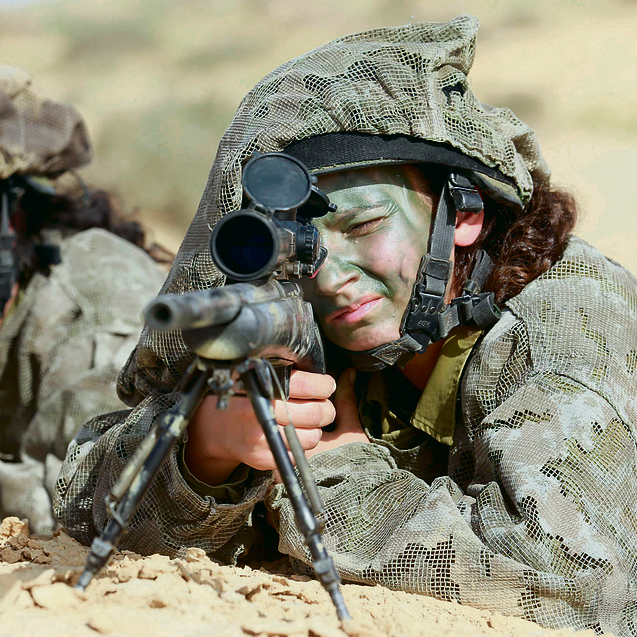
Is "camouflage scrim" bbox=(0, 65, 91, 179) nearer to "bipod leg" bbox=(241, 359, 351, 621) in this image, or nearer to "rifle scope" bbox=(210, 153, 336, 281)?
"rifle scope" bbox=(210, 153, 336, 281)

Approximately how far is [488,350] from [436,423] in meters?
0.34

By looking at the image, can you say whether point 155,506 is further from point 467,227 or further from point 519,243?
point 519,243

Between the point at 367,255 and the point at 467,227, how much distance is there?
16.0 inches

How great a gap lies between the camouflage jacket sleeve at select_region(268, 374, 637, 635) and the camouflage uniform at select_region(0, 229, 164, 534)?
249 centimetres

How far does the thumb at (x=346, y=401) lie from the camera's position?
9.30ft

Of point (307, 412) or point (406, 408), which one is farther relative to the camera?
point (406, 408)

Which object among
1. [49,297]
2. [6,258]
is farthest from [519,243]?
[6,258]

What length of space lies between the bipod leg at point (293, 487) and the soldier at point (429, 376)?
511 millimetres

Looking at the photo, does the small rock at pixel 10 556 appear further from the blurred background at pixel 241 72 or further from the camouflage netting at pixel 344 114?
the blurred background at pixel 241 72

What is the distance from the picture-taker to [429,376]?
2750 millimetres

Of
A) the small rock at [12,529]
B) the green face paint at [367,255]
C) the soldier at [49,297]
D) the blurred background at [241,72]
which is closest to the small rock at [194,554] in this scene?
the small rock at [12,529]

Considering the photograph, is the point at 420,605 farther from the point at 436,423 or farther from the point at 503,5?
the point at 503,5

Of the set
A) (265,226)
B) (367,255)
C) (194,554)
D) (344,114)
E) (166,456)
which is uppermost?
(344,114)

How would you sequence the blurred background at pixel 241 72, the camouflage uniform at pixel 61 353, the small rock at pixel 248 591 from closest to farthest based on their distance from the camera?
the small rock at pixel 248 591 < the camouflage uniform at pixel 61 353 < the blurred background at pixel 241 72
